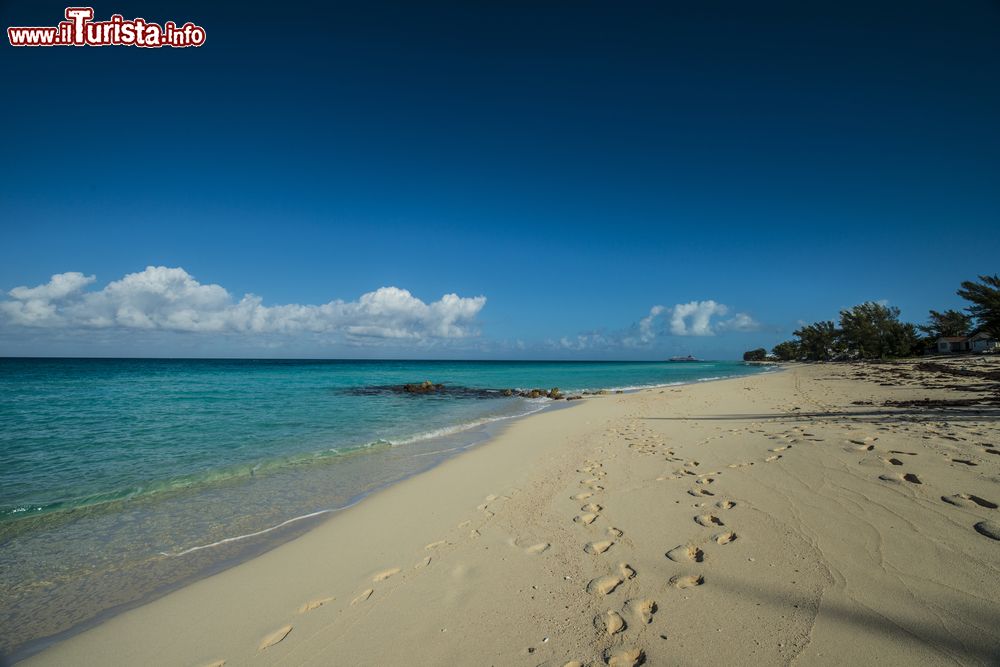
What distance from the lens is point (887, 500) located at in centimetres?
464

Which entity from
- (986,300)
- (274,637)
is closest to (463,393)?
(274,637)

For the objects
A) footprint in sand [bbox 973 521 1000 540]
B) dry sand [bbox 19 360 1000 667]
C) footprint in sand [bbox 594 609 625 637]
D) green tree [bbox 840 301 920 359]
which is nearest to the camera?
dry sand [bbox 19 360 1000 667]

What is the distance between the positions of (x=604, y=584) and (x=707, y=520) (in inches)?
72.3

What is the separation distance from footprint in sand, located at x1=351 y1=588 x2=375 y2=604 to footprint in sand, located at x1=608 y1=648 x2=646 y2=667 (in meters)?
2.40

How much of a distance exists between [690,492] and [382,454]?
26.3 ft

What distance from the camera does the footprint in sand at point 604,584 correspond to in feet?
11.5

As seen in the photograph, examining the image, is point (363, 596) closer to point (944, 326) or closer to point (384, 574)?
point (384, 574)

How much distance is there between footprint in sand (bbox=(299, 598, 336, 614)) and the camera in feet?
12.5

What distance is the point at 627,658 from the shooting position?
2650 mm

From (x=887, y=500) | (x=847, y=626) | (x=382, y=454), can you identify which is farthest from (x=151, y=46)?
(x=887, y=500)

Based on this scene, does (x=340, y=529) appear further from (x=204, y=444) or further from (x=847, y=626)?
(x=204, y=444)

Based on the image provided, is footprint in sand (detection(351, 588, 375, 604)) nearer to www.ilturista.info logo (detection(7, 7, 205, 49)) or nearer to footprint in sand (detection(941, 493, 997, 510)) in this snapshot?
footprint in sand (detection(941, 493, 997, 510))

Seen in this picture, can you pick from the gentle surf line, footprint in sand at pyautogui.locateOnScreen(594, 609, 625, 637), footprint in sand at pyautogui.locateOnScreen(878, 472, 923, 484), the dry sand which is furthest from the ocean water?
footprint in sand at pyautogui.locateOnScreen(878, 472, 923, 484)

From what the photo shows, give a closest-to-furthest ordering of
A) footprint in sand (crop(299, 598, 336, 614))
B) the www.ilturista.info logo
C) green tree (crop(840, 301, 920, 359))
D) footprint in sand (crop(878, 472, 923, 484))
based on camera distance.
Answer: footprint in sand (crop(299, 598, 336, 614)) → footprint in sand (crop(878, 472, 923, 484)) → the www.ilturista.info logo → green tree (crop(840, 301, 920, 359))
